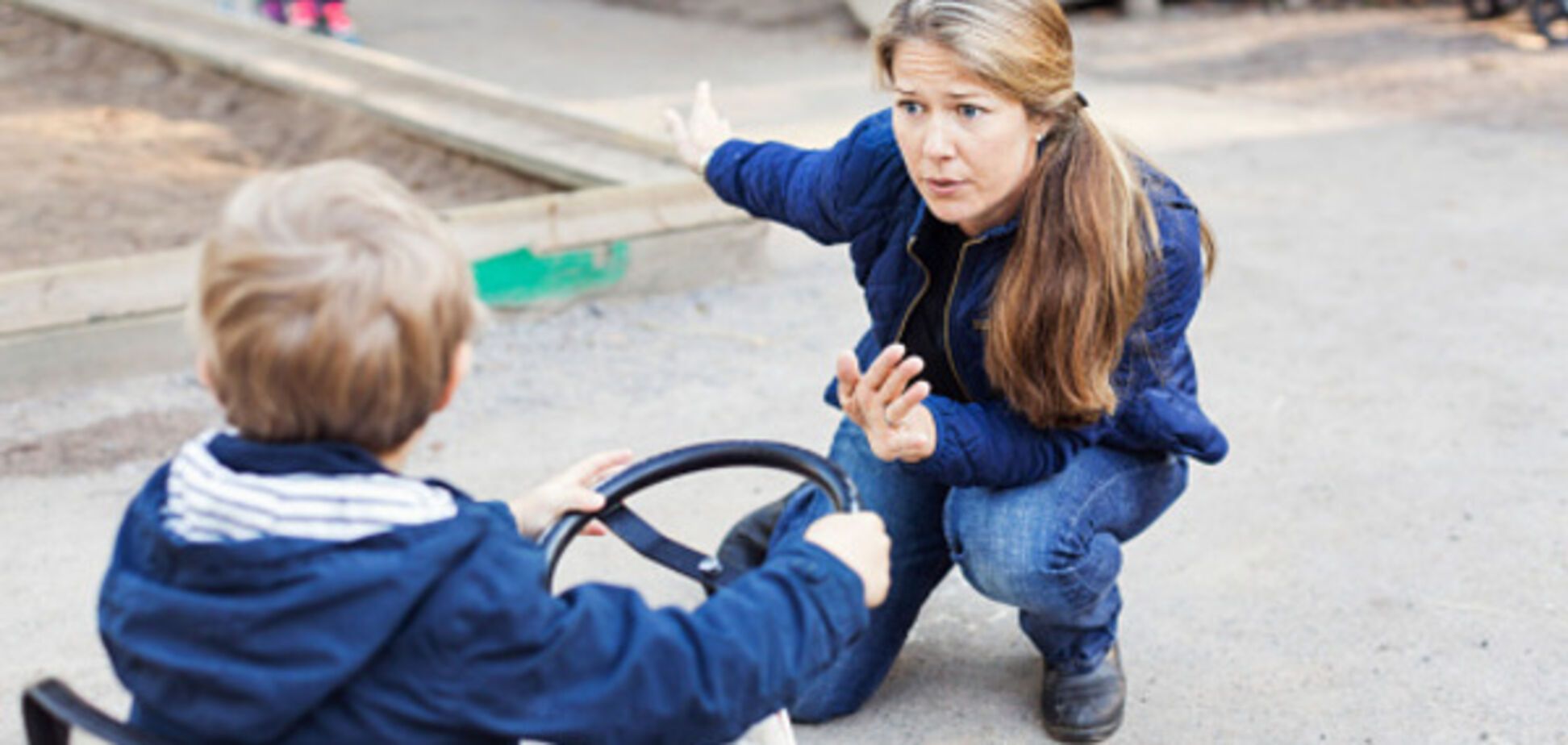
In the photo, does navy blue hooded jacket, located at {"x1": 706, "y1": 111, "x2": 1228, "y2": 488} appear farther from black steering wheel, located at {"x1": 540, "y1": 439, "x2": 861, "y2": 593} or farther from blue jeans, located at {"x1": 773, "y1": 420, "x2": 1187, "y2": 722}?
black steering wheel, located at {"x1": 540, "y1": 439, "x2": 861, "y2": 593}

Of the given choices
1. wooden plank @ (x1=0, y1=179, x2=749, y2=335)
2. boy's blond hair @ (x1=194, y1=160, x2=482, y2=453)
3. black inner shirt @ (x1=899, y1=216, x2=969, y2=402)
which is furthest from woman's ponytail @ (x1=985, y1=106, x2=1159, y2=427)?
wooden plank @ (x1=0, y1=179, x2=749, y2=335)

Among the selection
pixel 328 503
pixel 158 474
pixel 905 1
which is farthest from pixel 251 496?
pixel 905 1

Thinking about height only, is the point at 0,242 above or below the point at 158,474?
below

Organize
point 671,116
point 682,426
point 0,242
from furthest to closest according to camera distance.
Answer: point 0,242 → point 682,426 → point 671,116

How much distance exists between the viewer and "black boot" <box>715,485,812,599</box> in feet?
10.5

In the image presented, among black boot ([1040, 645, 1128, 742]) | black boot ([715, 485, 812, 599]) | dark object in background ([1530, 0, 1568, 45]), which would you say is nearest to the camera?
black boot ([1040, 645, 1128, 742])

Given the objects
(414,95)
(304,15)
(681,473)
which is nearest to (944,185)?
(681,473)

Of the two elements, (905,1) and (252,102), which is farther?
(252,102)

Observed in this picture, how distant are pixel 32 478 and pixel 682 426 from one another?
1.36m

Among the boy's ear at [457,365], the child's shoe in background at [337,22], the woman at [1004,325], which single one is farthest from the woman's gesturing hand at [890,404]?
the child's shoe in background at [337,22]

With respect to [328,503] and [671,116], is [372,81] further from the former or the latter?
[328,503]

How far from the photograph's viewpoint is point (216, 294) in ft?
5.00

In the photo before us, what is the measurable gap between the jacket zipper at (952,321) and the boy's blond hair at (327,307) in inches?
45.0

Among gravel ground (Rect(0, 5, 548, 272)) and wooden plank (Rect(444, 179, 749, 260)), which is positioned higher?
wooden plank (Rect(444, 179, 749, 260))
